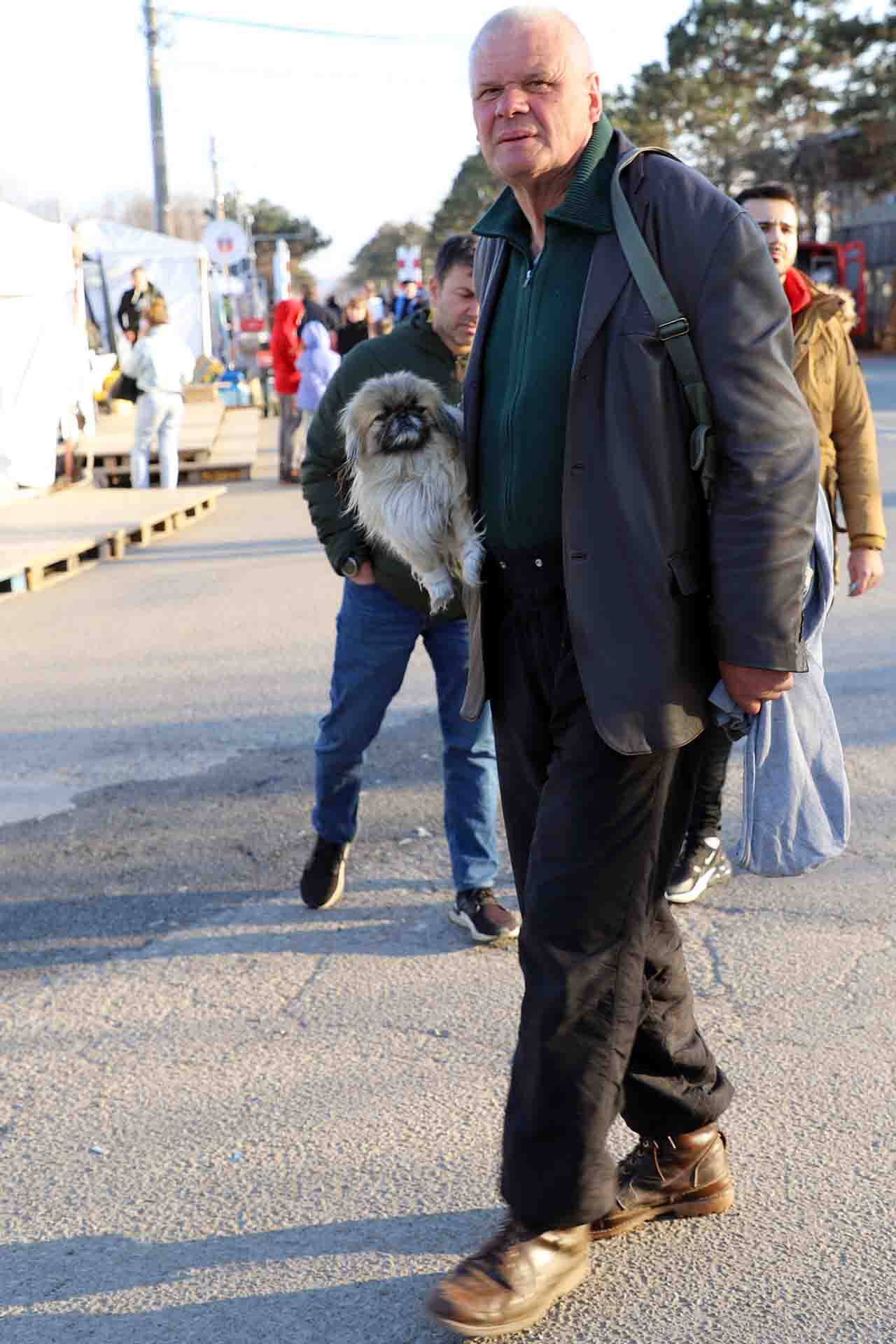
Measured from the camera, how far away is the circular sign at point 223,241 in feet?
88.6

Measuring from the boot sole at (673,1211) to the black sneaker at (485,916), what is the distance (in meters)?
1.37

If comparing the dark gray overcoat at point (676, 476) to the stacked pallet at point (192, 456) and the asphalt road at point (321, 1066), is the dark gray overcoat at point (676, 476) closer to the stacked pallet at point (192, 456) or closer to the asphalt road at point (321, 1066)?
the asphalt road at point (321, 1066)

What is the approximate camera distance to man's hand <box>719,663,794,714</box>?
2.48 m

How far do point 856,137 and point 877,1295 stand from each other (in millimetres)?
44831

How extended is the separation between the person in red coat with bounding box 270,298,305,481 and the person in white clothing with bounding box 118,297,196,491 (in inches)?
36.8

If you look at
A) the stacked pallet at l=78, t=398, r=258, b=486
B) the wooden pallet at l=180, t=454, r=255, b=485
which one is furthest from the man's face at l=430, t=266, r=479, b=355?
the wooden pallet at l=180, t=454, r=255, b=485

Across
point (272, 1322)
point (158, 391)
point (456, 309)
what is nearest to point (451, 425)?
point (456, 309)

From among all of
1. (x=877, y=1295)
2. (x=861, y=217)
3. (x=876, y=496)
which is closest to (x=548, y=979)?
(x=877, y=1295)

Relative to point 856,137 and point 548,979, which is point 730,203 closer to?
point 548,979

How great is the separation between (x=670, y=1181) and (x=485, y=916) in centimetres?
144

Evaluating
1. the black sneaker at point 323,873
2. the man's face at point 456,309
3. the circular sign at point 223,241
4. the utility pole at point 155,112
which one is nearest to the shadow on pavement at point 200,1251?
the black sneaker at point 323,873

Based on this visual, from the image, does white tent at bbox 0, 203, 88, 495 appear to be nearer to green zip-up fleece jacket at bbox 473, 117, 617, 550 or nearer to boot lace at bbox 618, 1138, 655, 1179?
green zip-up fleece jacket at bbox 473, 117, 617, 550

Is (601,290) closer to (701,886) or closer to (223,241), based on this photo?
(701,886)

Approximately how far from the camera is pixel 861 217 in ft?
136
